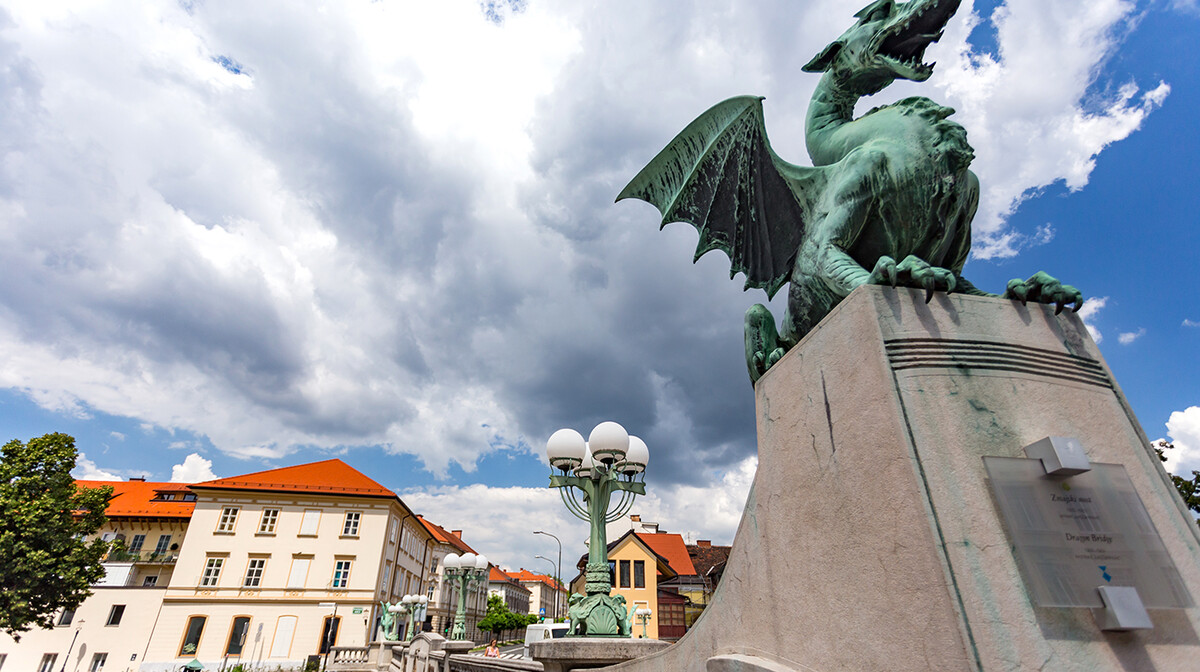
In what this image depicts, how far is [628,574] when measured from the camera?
32219mm

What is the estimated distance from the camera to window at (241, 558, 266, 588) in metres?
28.8

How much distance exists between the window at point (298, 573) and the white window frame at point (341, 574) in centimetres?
140

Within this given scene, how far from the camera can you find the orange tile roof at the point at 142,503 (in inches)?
1265

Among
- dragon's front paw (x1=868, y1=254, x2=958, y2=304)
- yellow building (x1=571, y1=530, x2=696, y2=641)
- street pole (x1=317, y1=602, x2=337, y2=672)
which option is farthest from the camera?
yellow building (x1=571, y1=530, x2=696, y2=641)

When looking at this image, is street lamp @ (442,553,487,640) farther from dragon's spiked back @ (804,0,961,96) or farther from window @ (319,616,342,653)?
dragon's spiked back @ (804,0,961,96)

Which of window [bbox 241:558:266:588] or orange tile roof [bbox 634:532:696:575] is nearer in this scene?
window [bbox 241:558:266:588]

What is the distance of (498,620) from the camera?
47938mm

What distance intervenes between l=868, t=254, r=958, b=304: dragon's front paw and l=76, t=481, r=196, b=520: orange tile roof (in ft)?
128

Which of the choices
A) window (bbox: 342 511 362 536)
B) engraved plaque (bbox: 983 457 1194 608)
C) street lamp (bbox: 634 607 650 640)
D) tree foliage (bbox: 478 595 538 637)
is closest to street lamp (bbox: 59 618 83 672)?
window (bbox: 342 511 362 536)

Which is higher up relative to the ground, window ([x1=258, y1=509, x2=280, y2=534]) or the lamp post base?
window ([x1=258, y1=509, x2=280, y2=534])

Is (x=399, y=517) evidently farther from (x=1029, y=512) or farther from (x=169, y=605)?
A: (x=1029, y=512)

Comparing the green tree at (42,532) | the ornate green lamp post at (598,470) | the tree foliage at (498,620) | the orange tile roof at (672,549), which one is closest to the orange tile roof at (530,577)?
the tree foliage at (498,620)

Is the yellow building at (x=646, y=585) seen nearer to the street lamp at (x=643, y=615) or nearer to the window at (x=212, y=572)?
the street lamp at (x=643, y=615)

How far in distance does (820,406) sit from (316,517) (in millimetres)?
34384
